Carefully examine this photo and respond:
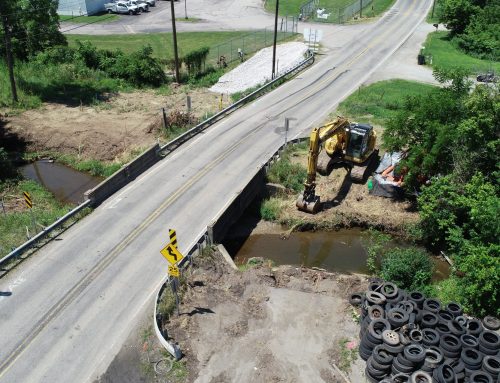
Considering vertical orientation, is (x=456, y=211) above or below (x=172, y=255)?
below

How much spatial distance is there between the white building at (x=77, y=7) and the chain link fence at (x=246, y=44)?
25.5 meters

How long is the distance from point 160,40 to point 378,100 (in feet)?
103

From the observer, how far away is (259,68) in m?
51.3

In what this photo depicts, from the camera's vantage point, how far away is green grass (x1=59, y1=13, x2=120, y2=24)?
6962 centimetres

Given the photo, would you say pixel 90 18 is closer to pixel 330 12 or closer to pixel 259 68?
pixel 259 68

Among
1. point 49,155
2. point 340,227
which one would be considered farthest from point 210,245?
point 49,155

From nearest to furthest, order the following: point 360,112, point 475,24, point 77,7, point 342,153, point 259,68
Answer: point 342,153 < point 360,112 < point 259,68 < point 475,24 < point 77,7

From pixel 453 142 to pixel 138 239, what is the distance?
55.9ft

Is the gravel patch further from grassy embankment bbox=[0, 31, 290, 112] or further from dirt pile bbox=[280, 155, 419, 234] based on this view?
dirt pile bbox=[280, 155, 419, 234]

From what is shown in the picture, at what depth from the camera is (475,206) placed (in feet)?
73.1

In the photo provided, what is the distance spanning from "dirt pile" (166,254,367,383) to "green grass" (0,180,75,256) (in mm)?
9144

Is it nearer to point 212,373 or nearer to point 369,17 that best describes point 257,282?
point 212,373

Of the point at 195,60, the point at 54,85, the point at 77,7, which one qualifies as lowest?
the point at 54,85

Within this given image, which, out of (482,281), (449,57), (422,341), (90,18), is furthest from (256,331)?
(90,18)
